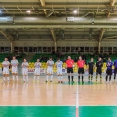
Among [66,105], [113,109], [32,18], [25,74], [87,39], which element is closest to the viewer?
[113,109]

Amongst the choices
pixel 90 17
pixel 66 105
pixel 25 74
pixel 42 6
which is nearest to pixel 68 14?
pixel 90 17

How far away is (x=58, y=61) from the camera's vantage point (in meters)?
A: 21.6

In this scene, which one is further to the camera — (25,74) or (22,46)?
(22,46)

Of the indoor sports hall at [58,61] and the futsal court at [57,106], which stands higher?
the indoor sports hall at [58,61]

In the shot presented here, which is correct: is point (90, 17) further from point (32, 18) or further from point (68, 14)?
point (32, 18)

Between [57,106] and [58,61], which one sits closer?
[57,106]

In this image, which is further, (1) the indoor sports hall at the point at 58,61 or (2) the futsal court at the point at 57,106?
(1) the indoor sports hall at the point at 58,61

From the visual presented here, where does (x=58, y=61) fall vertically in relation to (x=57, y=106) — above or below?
above

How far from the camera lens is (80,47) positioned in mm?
43875

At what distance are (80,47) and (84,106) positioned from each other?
33342mm

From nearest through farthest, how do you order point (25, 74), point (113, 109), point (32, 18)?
point (113, 109)
point (25, 74)
point (32, 18)

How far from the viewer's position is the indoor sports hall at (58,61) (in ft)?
36.7

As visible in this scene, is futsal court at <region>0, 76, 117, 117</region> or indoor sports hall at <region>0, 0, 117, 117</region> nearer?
futsal court at <region>0, 76, 117, 117</region>

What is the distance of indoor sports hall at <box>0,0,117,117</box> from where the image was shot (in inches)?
440
